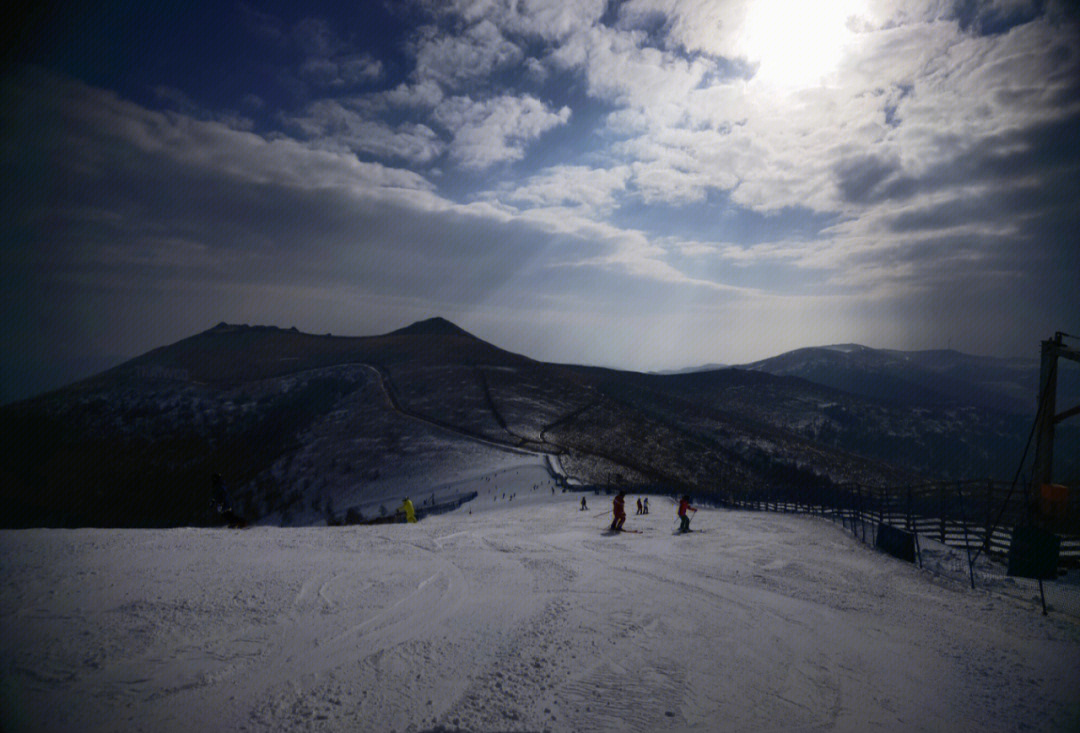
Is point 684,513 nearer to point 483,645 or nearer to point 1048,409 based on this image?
point 483,645

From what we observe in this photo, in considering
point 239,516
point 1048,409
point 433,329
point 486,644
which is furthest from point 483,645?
point 433,329

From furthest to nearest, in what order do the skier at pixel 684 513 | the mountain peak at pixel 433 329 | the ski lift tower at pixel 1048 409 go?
the mountain peak at pixel 433 329, the ski lift tower at pixel 1048 409, the skier at pixel 684 513

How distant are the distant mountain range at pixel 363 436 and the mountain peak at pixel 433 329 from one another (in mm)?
10491

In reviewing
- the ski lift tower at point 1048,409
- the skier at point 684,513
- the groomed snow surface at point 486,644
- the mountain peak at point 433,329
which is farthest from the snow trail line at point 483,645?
the mountain peak at point 433,329

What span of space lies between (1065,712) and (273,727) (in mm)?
10126

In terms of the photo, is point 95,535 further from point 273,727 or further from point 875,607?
point 875,607

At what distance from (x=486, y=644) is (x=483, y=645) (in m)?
0.06

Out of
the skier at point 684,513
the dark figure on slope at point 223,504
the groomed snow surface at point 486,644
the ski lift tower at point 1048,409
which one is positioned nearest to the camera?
the groomed snow surface at point 486,644

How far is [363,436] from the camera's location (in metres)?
58.2

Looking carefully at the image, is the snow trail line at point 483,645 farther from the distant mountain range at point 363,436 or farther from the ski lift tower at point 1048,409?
the distant mountain range at point 363,436

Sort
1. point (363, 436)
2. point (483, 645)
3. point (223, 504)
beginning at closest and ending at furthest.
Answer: point (483, 645), point (223, 504), point (363, 436)

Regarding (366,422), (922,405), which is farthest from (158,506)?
(922,405)

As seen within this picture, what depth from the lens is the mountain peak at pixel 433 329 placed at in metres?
130

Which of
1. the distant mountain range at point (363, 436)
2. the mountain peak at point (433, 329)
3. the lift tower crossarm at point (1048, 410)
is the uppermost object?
the mountain peak at point (433, 329)
